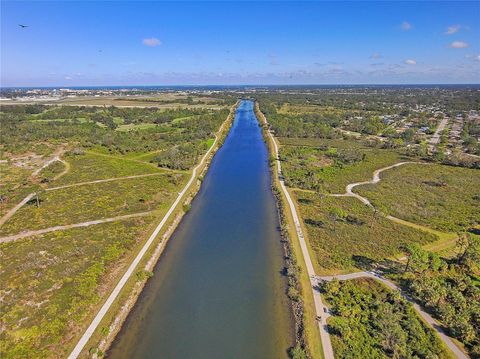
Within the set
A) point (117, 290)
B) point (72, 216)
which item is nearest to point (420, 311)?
point (117, 290)

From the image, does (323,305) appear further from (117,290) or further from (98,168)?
(98,168)

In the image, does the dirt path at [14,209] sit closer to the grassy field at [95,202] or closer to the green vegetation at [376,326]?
the grassy field at [95,202]

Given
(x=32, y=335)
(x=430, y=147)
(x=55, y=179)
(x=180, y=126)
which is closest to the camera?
(x=32, y=335)

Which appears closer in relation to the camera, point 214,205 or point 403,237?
point 403,237

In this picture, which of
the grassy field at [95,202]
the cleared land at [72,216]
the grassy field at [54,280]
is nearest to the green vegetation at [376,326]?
the cleared land at [72,216]

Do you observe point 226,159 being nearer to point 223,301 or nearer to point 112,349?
point 223,301

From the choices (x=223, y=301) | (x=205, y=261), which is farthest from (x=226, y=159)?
(x=223, y=301)
